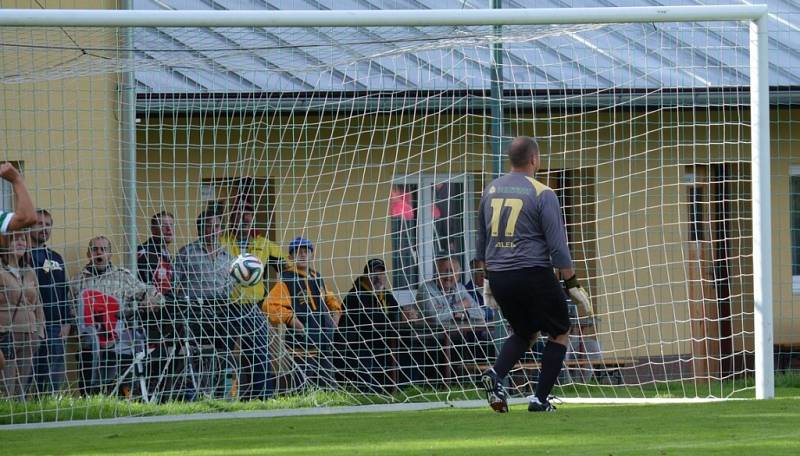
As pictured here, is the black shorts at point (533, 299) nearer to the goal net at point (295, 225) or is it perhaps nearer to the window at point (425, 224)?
the goal net at point (295, 225)

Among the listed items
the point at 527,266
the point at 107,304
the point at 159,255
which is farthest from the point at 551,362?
the point at 107,304

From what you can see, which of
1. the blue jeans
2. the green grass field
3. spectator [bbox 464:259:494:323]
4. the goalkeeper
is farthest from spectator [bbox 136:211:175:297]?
the goalkeeper

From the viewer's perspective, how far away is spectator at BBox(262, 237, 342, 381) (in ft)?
37.1

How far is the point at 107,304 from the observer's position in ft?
36.6

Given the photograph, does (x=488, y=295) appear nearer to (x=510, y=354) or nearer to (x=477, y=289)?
(x=510, y=354)

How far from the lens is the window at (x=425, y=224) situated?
1230 cm

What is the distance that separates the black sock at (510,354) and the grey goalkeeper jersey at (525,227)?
50 centimetres

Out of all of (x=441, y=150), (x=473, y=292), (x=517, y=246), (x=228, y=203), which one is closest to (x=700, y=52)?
(x=441, y=150)

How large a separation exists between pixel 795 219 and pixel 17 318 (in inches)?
353

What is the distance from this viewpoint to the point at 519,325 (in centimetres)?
898

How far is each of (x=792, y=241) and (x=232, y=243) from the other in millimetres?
6786

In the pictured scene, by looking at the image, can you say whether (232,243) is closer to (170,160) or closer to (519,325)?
(170,160)

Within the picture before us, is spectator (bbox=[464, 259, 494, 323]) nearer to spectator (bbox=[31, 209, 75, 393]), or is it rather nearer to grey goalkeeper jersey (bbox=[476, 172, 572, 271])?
grey goalkeeper jersey (bbox=[476, 172, 572, 271])

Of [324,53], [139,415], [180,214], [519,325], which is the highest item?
[324,53]
